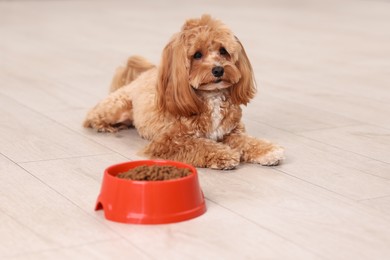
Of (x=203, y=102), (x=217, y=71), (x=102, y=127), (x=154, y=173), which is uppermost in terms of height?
(x=217, y=71)

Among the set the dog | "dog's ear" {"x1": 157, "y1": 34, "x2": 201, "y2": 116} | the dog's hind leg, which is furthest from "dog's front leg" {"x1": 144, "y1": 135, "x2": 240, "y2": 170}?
the dog's hind leg

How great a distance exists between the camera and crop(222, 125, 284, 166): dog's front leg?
2.94m

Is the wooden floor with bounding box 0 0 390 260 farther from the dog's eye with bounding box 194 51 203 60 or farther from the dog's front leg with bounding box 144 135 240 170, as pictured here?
the dog's eye with bounding box 194 51 203 60

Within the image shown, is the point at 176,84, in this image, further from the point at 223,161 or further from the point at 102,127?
the point at 102,127

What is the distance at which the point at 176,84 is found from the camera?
2.86 m

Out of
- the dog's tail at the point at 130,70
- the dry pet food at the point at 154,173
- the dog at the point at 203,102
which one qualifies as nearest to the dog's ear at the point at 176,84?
the dog at the point at 203,102

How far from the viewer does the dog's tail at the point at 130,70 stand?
11.8 feet

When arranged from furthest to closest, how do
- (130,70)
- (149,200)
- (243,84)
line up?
(130,70) < (243,84) < (149,200)

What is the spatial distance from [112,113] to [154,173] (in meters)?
0.98

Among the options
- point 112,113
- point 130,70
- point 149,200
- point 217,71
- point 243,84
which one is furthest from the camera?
point 130,70

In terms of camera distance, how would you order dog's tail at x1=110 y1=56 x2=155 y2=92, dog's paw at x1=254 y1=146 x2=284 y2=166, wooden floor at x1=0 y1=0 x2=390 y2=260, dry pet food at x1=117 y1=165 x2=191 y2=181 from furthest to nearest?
dog's tail at x1=110 y1=56 x2=155 y2=92 < dog's paw at x1=254 y1=146 x2=284 y2=166 < dry pet food at x1=117 y1=165 x2=191 y2=181 < wooden floor at x1=0 y1=0 x2=390 y2=260

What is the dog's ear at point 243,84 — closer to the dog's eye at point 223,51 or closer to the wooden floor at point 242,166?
the dog's eye at point 223,51

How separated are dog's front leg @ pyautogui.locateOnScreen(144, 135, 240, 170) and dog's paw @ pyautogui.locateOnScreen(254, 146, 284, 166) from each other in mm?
87

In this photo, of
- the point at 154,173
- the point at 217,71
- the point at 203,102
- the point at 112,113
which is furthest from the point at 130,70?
the point at 154,173
